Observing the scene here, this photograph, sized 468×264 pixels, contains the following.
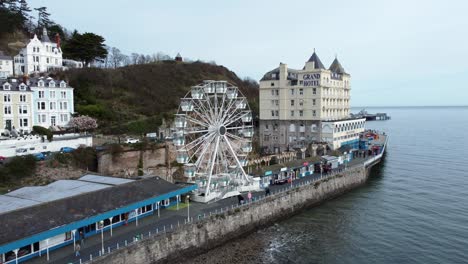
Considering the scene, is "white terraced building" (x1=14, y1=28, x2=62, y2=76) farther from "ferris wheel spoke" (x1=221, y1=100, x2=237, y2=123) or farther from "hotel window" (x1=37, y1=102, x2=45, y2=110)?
"ferris wheel spoke" (x1=221, y1=100, x2=237, y2=123)

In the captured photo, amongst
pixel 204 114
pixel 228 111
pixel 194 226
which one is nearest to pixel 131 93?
pixel 204 114

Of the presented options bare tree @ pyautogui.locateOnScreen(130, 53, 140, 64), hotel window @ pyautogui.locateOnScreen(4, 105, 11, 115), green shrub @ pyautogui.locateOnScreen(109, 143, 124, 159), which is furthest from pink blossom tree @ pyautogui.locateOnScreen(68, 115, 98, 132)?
bare tree @ pyautogui.locateOnScreen(130, 53, 140, 64)

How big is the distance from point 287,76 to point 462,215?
4443cm

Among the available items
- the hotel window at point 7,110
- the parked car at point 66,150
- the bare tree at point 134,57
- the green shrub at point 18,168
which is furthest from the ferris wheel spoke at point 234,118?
the bare tree at point 134,57

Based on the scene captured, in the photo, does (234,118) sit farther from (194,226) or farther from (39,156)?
(39,156)

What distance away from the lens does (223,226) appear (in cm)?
3541

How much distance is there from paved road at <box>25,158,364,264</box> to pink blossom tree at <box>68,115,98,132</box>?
961 inches

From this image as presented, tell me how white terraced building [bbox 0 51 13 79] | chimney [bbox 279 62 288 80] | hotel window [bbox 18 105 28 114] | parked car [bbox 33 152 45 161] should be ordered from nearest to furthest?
parked car [bbox 33 152 45 161], hotel window [bbox 18 105 28 114], white terraced building [bbox 0 51 13 79], chimney [bbox 279 62 288 80]

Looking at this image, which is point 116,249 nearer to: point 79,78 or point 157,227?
point 157,227

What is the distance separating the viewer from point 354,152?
74438 mm

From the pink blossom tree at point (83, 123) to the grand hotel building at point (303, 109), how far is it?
32073 millimetres

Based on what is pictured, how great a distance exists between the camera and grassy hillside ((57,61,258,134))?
6197 cm

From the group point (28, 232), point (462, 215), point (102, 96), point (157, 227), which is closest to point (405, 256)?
point (462, 215)

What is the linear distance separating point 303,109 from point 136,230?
5283 centimetres
